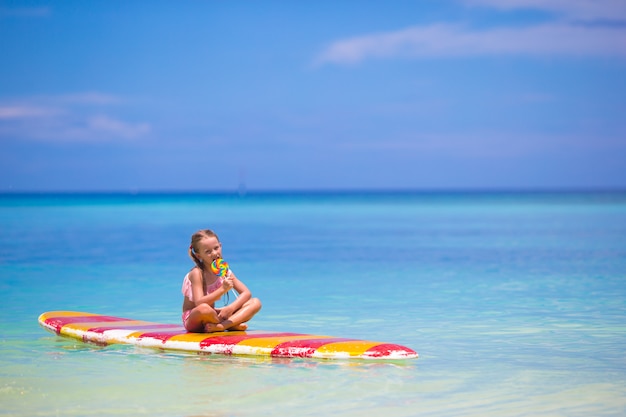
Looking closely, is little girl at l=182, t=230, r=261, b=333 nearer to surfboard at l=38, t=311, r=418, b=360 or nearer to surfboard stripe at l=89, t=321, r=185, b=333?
surfboard at l=38, t=311, r=418, b=360

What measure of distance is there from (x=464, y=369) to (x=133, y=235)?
24.1 metres

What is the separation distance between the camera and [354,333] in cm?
972

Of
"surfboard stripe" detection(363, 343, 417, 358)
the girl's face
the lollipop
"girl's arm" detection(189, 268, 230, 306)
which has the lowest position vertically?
"surfboard stripe" detection(363, 343, 417, 358)

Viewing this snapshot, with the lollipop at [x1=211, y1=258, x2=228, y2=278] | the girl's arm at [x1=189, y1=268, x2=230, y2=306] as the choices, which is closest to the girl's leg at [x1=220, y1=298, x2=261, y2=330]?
the girl's arm at [x1=189, y1=268, x2=230, y2=306]

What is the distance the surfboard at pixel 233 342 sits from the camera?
24.8ft

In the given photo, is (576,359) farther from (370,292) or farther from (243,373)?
(370,292)

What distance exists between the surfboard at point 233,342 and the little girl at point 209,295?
101 millimetres

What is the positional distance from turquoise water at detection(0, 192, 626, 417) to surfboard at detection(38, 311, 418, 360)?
4.2 inches

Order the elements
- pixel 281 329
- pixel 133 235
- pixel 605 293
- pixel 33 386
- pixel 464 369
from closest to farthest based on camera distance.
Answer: pixel 33 386
pixel 464 369
pixel 281 329
pixel 605 293
pixel 133 235

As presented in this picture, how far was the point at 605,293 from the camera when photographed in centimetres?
1326

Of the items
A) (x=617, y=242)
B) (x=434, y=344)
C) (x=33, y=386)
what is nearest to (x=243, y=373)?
(x=33, y=386)

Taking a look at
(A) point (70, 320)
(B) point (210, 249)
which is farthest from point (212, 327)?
(A) point (70, 320)

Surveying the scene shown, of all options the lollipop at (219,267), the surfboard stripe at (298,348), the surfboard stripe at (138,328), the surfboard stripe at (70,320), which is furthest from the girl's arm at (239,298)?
the surfboard stripe at (70,320)

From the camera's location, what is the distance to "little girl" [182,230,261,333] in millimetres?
8133
